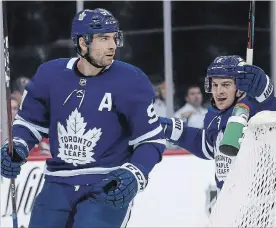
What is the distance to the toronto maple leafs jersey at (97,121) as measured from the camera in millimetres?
3475

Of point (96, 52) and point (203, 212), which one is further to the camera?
point (203, 212)

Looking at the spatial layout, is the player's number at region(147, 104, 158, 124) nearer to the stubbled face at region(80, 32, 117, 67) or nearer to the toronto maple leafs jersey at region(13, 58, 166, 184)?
the toronto maple leafs jersey at region(13, 58, 166, 184)

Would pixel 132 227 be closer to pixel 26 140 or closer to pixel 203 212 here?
pixel 203 212

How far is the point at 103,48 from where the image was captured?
3.52 meters

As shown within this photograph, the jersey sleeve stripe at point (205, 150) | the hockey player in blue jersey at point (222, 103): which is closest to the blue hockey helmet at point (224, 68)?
the hockey player in blue jersey at point (222, 103)

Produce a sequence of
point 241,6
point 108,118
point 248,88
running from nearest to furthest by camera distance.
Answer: point 108,118 < point 248,88 < point 241,6

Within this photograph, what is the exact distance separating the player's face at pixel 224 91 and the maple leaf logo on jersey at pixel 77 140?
0.87 metres

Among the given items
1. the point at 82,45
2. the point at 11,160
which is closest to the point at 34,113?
the point at 11,160

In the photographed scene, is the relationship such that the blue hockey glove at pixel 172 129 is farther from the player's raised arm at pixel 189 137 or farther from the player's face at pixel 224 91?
the player's face at pixel 224 91

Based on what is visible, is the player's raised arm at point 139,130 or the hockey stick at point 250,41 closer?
the player's raised arm at point 139,130

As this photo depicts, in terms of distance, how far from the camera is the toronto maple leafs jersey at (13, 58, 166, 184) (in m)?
3.47

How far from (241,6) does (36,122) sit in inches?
163

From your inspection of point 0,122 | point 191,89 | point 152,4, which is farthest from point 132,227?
point 152,4

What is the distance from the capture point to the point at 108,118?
3.48 m
